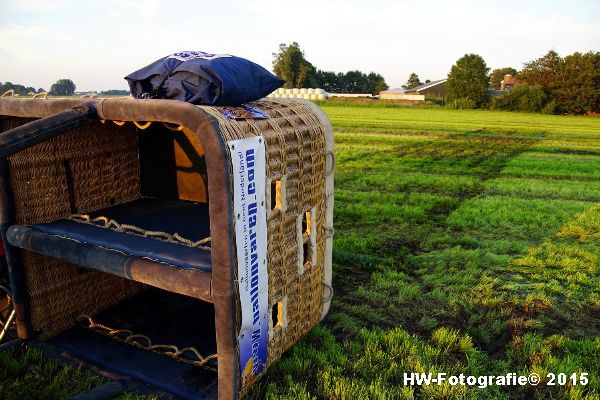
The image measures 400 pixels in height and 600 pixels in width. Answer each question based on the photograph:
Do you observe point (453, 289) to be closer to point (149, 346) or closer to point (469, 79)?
point (149, 346)

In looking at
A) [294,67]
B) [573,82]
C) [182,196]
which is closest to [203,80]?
[182,196]

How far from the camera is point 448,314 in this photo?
4664 mm

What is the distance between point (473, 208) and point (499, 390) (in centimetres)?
570

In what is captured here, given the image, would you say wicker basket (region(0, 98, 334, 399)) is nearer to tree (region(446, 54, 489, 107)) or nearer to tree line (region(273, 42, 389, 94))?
tree (region(446, 54, 489, 107))

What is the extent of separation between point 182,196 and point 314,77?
10193 centimetres

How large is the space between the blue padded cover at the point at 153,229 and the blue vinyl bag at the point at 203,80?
3.25ft

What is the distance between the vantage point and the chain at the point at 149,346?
3604mm

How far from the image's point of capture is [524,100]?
57969 millimetres

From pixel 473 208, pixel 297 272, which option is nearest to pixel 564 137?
pixel 473 208

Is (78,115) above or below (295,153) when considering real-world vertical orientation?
above

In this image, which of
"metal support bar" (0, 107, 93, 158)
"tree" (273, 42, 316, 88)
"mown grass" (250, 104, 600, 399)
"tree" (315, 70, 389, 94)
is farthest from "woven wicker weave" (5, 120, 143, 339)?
"tree" (315, 70, 389, 94)

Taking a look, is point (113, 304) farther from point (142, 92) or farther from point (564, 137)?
point (564, 137)

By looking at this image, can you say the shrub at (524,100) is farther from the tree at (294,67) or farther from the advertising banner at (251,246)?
the advertising banner at (251,246)

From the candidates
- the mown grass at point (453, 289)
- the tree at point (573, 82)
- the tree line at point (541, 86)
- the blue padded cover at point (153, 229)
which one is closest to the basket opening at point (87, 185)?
the blue padded cover at point (153, 229)
